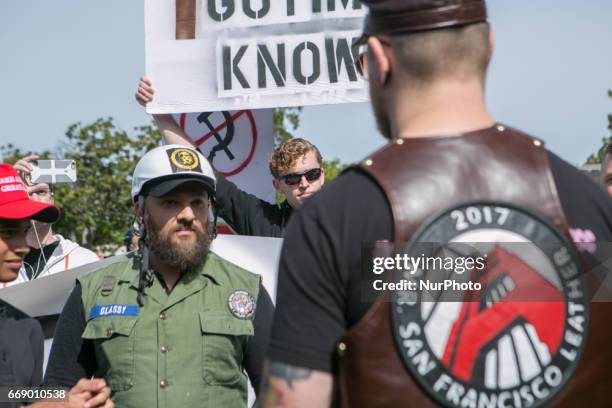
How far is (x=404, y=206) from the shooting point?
199 centimetres

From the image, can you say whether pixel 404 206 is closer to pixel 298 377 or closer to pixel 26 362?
pixel 298 377

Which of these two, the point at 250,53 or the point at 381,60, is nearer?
the point at 381,60

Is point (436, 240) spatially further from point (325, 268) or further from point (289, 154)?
point (289, 154)

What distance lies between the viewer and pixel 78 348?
386 centimetres

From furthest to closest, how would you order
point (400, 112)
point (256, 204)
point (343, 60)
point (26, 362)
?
point (343, 60), point (256, 204), point (26, 362), point (400, 112)

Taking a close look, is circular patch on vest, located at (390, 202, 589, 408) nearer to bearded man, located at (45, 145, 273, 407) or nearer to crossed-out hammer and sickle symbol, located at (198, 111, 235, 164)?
bearded man, located at (45, 145, 273, 407)

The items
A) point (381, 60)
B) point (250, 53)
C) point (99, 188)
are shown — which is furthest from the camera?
point (99, 188)

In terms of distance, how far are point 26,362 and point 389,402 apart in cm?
198

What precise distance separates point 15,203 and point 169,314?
0.74 meters

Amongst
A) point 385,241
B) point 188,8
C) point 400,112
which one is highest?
point 188,8

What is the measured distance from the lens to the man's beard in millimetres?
3967

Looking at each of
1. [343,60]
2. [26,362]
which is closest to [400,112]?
[26,362]

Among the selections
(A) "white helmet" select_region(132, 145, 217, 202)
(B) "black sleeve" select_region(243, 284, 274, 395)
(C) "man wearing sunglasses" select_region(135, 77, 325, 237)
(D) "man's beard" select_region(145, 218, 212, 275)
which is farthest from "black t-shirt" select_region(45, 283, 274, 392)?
(C) "man wearing sunglasses" select_region(135, 77, 325, 237)

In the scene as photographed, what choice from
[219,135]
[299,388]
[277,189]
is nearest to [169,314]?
[299,388]
